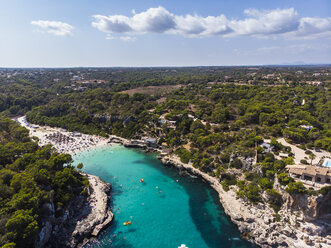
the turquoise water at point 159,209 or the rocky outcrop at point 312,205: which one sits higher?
the rocky outcrop at point 312,205

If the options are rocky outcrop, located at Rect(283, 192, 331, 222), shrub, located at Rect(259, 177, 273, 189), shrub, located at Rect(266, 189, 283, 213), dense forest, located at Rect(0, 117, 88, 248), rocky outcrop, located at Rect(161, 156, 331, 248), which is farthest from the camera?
shrub, located at Rect(259, 177, 273, 189)

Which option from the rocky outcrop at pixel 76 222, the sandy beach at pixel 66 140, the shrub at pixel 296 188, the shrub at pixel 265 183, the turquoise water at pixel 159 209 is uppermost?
the shrub at pixel 296 188

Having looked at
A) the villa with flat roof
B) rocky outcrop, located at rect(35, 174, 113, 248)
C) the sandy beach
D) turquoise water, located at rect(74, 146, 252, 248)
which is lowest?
turquoise water, located at rect(74, 146, 252, 248)

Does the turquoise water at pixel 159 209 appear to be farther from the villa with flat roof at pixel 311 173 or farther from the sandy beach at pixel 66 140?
the villa with flat roof at pixel 311 173

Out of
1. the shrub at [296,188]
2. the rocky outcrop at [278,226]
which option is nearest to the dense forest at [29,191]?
the rocky outcrop at [278,226]

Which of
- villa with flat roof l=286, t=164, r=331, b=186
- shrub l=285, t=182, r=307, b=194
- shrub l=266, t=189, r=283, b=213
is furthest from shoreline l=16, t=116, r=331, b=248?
villa with flat roof l=286, t=164, r=331, b=186

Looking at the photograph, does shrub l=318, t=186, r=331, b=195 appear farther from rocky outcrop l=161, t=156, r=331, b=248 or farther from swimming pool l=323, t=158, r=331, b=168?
swimming pool l=323, t=158, r=331, b=168

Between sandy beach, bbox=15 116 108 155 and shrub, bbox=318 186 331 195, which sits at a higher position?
shrub, bbox=318 186 331 195

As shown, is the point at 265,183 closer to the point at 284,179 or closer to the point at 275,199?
the point at 275,199
